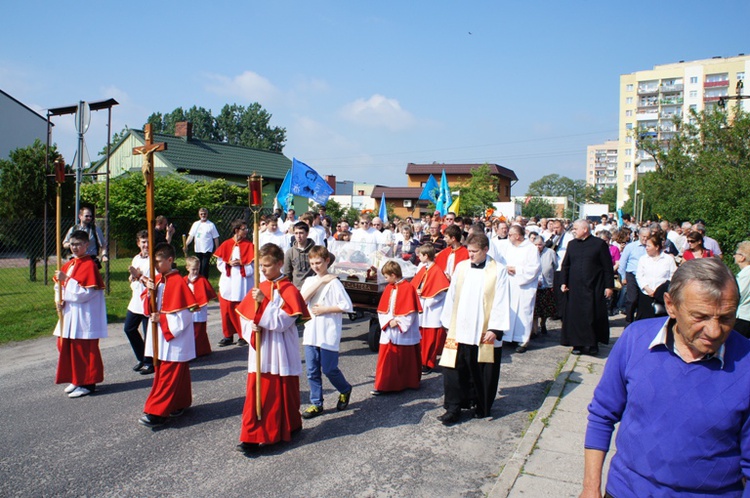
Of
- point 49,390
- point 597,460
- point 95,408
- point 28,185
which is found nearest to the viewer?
point 597,460

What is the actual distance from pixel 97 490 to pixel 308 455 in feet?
5.36

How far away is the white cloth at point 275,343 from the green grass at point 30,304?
6072mm

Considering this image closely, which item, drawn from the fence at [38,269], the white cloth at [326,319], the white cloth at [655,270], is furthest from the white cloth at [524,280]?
the fence at [38,269]

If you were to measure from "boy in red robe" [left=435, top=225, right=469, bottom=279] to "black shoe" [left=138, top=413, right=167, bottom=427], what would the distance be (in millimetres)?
4207

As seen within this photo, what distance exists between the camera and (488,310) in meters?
5.77

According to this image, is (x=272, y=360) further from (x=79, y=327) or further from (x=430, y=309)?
(x=430, y=309)

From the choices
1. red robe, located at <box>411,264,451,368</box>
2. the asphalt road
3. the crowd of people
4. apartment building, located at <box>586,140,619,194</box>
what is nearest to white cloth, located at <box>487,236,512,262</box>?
the crowd of people

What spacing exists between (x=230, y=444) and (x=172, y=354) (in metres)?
1.08

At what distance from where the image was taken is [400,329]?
22.7 ft

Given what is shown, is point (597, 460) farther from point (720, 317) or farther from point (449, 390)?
point (449, 390)

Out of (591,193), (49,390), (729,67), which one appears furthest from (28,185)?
(591,193)

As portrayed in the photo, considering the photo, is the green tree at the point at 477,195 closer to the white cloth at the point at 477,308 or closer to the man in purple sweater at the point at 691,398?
the white cloth at the point at 477,308

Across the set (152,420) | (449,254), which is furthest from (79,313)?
(449,254)

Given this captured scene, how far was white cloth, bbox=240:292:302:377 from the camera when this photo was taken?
5.18m
